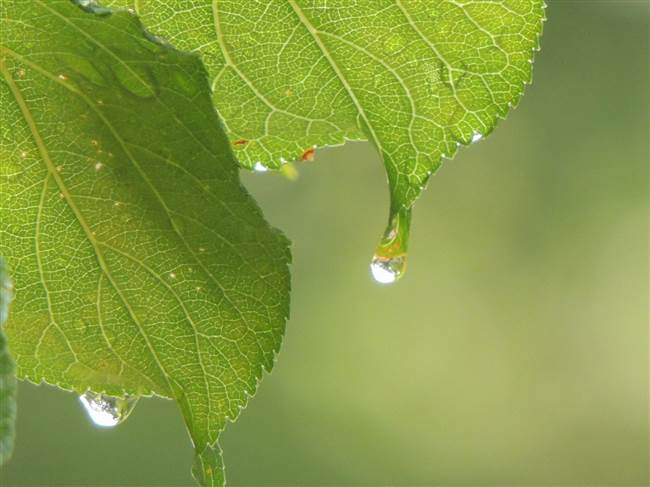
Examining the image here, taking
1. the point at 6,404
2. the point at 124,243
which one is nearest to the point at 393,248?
the point at 124,243

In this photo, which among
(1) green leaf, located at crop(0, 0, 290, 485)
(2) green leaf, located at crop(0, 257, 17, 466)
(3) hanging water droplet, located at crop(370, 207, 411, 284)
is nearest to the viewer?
(2) green leaf, located at crop(0, 257, 17, 466)

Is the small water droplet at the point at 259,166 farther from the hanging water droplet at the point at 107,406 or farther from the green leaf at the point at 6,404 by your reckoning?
the green leaf at the point at 6,404

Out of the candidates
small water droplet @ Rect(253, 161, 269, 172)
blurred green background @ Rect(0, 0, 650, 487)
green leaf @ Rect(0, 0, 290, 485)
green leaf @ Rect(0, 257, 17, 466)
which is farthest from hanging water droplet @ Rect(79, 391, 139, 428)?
blurred green background @ Rect(0, 0, 650, 487)

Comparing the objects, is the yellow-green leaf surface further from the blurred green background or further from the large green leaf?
the blurred green background

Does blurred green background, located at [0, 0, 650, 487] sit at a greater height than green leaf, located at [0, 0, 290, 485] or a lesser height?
lesser

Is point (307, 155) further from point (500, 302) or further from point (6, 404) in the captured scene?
point (500, 302)
